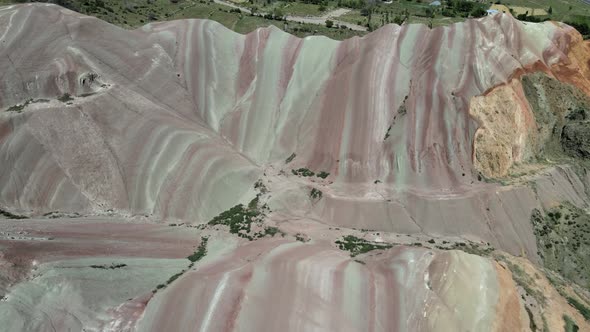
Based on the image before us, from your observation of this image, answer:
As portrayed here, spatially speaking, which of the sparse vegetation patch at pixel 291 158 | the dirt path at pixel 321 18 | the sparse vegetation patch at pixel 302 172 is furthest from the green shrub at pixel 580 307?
the dirt path at pixel 321 18

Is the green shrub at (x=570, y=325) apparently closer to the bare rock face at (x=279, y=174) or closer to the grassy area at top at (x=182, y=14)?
the bare rock face at (x=279, y=174)

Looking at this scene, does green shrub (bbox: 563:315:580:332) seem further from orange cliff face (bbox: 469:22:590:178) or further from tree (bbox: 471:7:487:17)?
tree (bbox: 471:7:487:17)

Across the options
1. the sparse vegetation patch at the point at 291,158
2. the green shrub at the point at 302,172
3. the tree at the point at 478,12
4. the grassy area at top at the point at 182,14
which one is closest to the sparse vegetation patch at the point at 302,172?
the green shrub at the point at 302,172

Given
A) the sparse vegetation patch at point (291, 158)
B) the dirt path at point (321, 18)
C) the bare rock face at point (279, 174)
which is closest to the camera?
the bare rock face at point (279, 174)

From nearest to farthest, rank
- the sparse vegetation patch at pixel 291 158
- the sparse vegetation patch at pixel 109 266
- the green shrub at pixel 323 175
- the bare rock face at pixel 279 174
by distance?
the bare rock face at pixel 279 174, the sparse vegetation patch at pixel 109 266, the green shrub at pixel 323 175, the sparse vegetation patch at pixel 291 158

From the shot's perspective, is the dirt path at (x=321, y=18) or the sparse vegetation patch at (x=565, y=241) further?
the dirt path at (x=321, y=18)

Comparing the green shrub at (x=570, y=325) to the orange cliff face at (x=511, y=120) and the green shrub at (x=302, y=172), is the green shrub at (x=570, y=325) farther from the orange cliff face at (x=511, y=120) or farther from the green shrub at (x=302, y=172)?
the green shrub at (x=302, y=172)

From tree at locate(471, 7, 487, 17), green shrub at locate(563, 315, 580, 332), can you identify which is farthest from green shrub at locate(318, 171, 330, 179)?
tree at locate(471, 7, 487, 17)

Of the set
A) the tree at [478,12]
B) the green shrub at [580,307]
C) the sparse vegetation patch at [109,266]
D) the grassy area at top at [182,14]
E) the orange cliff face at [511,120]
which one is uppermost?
the tree at [478,12]

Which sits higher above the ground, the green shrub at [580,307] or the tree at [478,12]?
the tree at [478,12]
